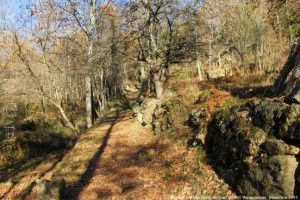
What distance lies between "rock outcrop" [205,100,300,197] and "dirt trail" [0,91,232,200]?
768 millimetres

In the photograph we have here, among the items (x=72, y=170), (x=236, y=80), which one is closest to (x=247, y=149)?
(x=72, y=170)

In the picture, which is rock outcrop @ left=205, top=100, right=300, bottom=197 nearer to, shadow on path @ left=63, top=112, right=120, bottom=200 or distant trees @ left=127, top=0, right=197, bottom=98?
shadow on path @ left=63, top=112, right=120, bottom=200

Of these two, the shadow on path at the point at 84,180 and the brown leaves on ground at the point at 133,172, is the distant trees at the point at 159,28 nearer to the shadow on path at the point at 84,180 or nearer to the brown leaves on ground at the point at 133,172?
the brown leaves on ground at the point at 133,172

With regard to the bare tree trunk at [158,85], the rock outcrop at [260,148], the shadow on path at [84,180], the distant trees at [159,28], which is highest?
the distant trees at [159,28]

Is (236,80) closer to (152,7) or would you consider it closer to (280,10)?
(280,10)

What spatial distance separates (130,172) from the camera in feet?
43.8

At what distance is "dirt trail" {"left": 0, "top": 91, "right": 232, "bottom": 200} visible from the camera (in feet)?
36.5

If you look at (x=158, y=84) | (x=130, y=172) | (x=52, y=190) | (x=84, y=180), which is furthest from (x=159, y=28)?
(x=52, y=190)

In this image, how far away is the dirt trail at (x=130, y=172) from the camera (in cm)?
1112

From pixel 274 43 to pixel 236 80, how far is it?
2727 millimetres

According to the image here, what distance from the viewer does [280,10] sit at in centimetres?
1322

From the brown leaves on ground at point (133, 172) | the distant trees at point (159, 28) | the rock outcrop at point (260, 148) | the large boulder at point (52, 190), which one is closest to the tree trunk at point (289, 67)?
the rock outcrop at point (260, 148)

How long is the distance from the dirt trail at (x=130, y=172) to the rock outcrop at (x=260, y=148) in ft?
2.52

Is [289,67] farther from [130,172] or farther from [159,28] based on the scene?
[159,28]
